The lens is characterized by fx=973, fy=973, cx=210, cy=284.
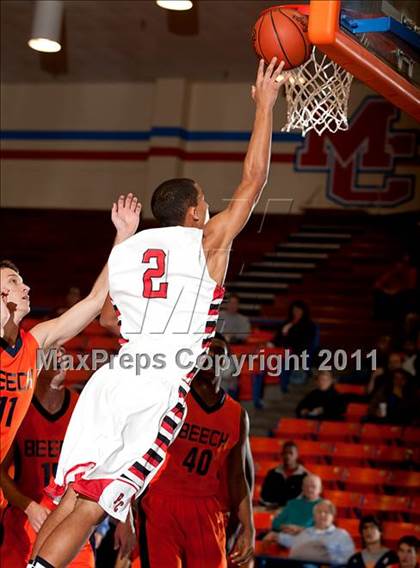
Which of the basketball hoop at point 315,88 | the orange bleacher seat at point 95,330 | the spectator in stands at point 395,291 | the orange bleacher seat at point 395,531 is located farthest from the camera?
the spectator in stands at point 395,291

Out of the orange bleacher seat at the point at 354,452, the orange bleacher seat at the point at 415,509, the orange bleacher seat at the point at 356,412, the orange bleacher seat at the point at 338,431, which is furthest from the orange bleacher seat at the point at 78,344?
the orange bleacher seat at the point at 415,509

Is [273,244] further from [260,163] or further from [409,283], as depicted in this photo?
[260,163]

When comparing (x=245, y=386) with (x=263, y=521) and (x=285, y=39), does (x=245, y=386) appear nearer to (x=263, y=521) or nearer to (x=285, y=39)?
(x=263, y=521)

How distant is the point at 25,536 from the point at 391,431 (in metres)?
5.12

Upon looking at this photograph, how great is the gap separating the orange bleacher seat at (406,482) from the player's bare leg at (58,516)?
584 cm

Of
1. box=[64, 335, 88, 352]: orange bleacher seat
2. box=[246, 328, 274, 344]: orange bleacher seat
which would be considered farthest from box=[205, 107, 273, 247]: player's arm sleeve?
box=[64, 335, 88, 352]: orange bleacher seat

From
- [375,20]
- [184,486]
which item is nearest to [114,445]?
[184,486]

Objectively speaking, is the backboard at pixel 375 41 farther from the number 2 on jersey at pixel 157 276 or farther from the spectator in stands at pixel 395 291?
the spectator in stands at pixel 395 291

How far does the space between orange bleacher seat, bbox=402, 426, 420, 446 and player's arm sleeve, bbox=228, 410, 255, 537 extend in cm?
434

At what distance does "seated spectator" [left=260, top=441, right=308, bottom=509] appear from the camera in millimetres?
8430

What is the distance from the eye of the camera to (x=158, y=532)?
199 inches

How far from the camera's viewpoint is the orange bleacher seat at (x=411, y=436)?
370 inches

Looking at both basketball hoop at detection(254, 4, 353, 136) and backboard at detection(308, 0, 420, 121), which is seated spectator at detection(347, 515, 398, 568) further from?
backboard at detection(308, 0, 420, 121)

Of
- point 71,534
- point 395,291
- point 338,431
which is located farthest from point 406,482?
point 71,534
